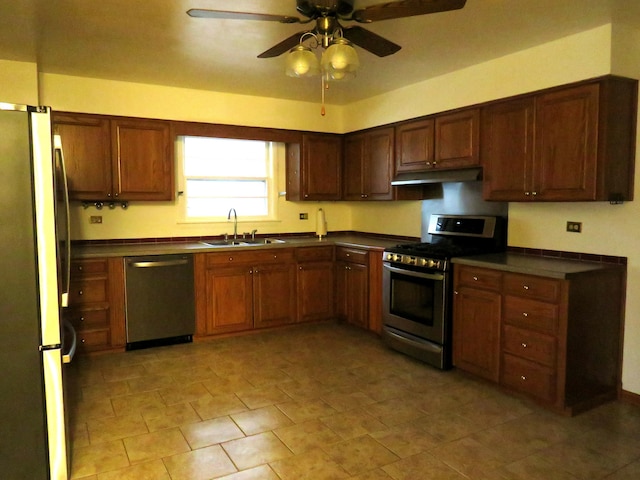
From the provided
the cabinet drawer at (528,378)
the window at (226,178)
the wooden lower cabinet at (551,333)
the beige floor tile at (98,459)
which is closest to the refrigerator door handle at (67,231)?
the beige floor tile at (98,459)

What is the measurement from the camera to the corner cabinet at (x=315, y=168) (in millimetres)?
5340

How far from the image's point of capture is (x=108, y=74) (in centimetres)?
423

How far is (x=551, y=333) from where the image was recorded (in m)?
3.05

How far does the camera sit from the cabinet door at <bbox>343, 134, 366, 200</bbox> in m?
5.25

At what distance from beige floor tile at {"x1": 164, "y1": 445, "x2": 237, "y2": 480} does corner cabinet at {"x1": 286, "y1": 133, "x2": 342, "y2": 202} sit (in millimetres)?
3223

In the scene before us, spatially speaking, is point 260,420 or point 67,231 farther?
point 260,420

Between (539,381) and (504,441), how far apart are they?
1.96 feet

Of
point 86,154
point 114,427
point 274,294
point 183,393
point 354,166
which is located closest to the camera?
point 114,427

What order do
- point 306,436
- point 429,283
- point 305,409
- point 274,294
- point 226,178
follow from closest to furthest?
point 306,436 → point 305,409 → point 429,283 → point 274,294 → point 226,178

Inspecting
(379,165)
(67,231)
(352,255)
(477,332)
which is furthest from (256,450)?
(379,165)

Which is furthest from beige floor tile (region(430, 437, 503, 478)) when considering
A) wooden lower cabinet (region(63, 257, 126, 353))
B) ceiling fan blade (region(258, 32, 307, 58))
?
wooden lower cabinet (region(63, 257, 126, 353))

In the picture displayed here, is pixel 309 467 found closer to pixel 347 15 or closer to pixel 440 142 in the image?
pixel 347 15

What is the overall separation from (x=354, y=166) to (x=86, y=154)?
273cm

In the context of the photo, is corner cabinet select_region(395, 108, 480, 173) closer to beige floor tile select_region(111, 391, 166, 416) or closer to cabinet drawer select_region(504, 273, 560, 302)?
cabinet drawer select_region(504, 273, 560, 302)
